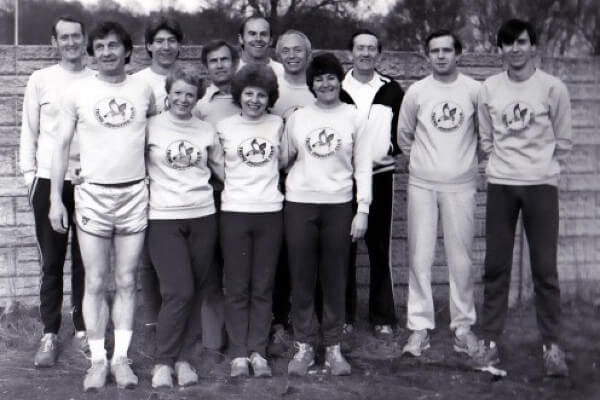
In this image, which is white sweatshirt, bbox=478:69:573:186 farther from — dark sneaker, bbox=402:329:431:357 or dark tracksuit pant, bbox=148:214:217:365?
dark tracksuit pant, bbox=148:214:217:365

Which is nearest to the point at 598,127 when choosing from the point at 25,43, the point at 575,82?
the point at 575,82

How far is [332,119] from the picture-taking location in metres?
3.89

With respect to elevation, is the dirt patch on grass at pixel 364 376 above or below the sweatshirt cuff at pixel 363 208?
below

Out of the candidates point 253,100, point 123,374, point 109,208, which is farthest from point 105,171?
point 123,374

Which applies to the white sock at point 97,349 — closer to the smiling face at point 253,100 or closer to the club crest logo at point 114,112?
the club crest logo at point 114,112

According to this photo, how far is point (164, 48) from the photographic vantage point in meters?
4.07


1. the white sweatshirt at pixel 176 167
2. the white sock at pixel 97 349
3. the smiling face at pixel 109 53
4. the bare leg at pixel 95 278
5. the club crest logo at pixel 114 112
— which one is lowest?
the white sock at pixel 97 349

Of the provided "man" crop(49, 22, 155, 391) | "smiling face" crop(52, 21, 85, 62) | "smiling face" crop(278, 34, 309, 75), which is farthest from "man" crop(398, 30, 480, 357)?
"smiling face" crop(52, 21, 85, 62)

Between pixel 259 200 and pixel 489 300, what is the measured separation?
137 cm

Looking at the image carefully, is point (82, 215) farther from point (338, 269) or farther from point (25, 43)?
point (25, 43)

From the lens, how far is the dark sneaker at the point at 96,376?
3.69 m

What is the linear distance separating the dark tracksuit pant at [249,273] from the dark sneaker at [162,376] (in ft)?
1.23

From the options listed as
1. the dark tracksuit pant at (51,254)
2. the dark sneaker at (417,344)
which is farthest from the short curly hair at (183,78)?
the dark sneaker at (417,344)

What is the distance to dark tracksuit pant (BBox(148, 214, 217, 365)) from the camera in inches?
146
